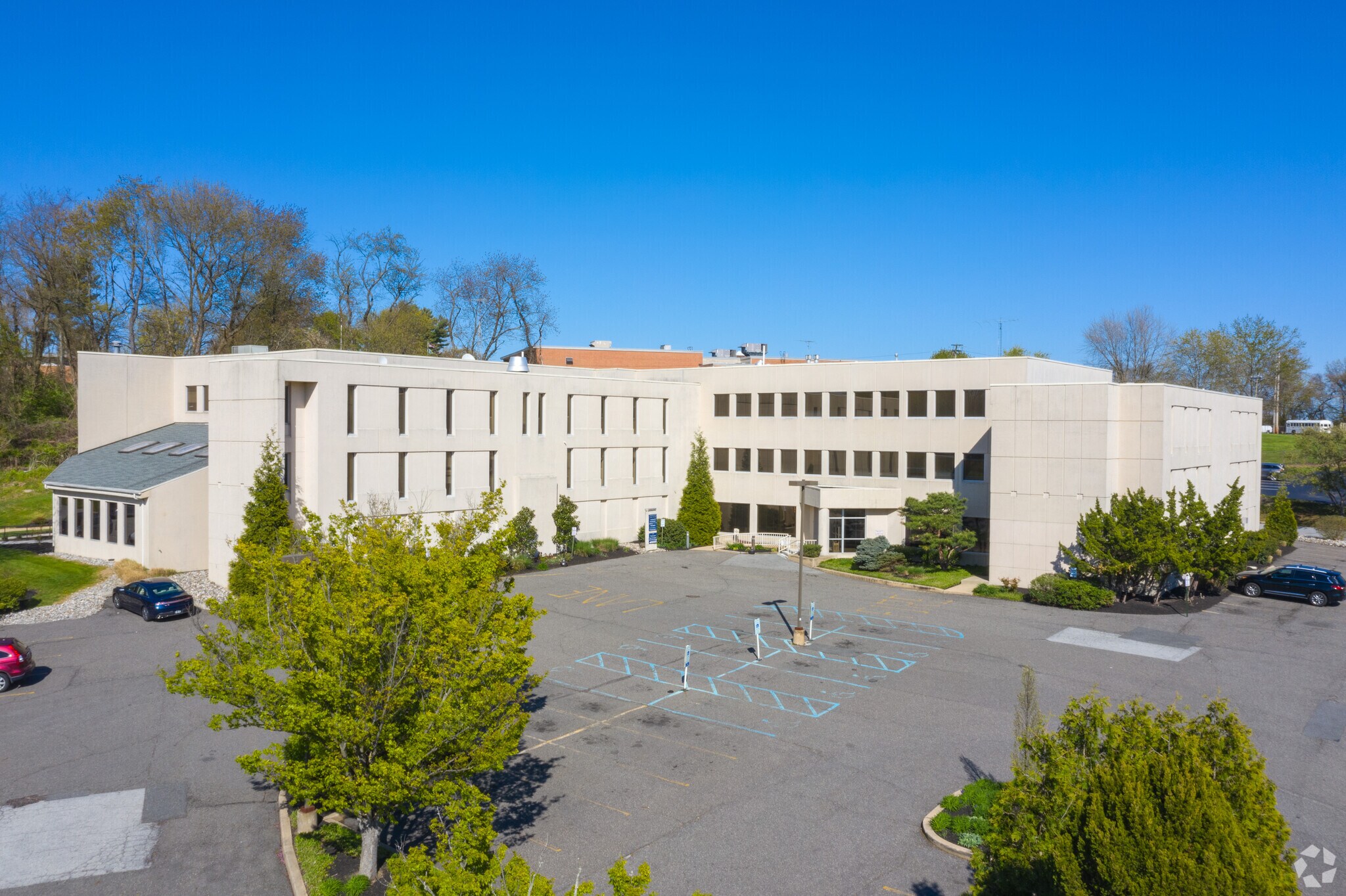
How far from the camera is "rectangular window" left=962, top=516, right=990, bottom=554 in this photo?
130ft

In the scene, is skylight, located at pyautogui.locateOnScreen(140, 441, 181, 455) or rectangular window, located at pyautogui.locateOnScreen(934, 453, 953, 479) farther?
rectangular window, located at pyautogui.locateOnScreen(934, 453, 953, 479)

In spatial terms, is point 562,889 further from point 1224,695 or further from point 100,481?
point 100,481

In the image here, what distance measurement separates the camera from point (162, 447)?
3722cm

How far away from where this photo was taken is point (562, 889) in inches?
488

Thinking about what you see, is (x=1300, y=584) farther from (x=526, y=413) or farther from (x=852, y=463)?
(x=526, y=413)

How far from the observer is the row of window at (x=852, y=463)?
132 ft

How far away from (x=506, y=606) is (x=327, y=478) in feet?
70.8

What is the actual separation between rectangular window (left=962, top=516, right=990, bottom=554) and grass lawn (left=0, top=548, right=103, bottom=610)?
3608 cm

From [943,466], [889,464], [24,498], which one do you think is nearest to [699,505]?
[889,464]

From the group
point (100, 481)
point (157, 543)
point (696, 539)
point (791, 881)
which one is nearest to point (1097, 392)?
point (696, 539)

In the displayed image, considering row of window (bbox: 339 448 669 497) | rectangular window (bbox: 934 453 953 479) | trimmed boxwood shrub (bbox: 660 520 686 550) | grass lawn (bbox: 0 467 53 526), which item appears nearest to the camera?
row of window (bbox: 339 448 669 497)

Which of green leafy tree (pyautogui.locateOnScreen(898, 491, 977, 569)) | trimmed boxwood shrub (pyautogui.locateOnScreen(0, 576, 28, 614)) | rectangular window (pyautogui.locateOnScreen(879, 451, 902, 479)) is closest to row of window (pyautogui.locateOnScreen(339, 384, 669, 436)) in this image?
trimmed boxwood shrub (pyautogui.locateOnScreen(0, 576, 28, 614))

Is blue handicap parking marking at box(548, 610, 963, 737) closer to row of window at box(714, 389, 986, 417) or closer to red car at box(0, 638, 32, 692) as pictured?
red car at box(0, 638, 32, 692)

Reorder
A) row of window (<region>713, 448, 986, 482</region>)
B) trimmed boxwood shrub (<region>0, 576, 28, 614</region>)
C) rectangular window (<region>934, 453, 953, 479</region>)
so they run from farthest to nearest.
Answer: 1. rectangular window (<region>934, 453, 953, 479</region>)
2. row of window (<region>713, 448, 986, 482</region>)
3. trimmed boxwood shrub (<region>0, 576, 28, 614</region>)
